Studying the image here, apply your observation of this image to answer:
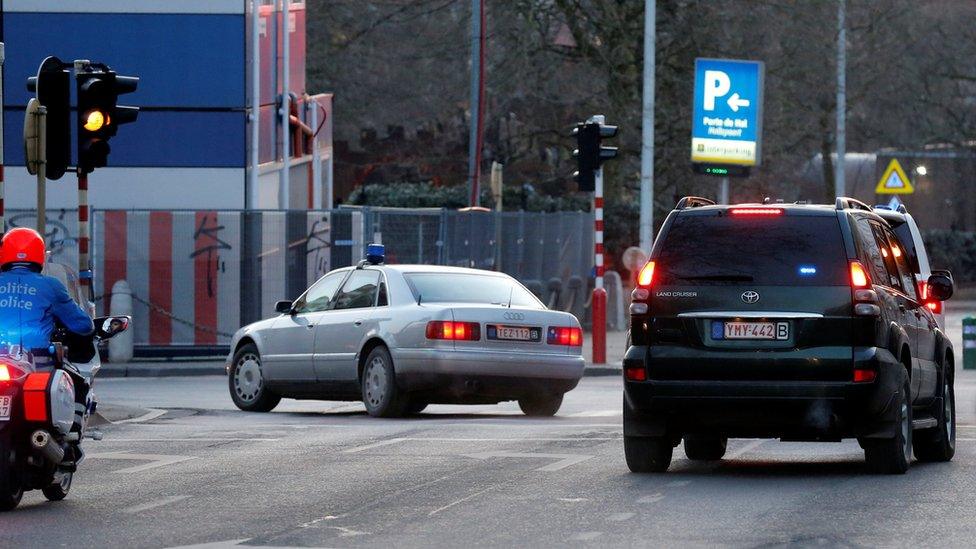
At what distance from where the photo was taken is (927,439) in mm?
13148

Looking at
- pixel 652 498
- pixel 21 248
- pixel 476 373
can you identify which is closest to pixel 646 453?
pixel 652 498

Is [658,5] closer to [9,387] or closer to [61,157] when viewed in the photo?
[61,157]

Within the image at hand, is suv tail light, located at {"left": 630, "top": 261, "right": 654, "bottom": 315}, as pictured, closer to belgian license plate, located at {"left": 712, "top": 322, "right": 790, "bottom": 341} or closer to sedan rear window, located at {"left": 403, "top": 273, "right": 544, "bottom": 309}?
belgian license plate, located at {"left": 712, "top": 322, "right": 790, "bottom": 341}

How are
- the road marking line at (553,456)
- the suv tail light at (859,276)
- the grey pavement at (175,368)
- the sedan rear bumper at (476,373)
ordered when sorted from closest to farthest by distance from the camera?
the suv tail light at (859,276), the road marking line at (553,456), the sedan rear bumper at (476,373), the grey pavement at (175,368)

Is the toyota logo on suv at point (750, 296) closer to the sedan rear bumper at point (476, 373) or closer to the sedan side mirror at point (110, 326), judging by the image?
the sedan side mirror at point (110, 326)

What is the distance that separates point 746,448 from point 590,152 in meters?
12.5

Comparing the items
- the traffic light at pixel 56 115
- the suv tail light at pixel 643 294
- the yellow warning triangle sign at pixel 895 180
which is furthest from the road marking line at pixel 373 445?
the yellow warning triangle sign at pixel 895 180

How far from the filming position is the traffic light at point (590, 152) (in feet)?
86.4

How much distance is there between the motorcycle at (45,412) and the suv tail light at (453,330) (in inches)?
234

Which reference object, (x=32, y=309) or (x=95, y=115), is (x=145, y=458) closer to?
(x=32, y=309)

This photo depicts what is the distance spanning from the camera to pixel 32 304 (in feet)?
34.8

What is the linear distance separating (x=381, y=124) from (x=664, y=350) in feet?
157

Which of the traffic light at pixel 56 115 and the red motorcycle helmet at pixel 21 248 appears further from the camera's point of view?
the traffic light at pixel 56 115

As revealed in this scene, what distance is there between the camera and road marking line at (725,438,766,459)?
1366 centimetres
